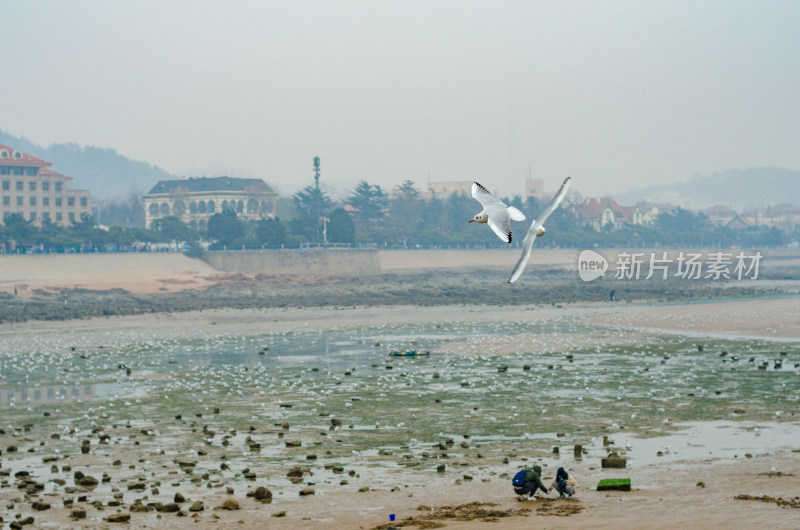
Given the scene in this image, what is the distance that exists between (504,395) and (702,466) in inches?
429

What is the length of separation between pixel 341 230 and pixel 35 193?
50.3 m

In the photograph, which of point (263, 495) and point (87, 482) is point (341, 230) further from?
point (263, 495)

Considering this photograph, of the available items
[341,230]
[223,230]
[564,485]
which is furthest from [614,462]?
[341,230]

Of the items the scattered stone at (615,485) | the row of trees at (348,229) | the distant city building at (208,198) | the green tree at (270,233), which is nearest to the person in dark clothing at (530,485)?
the scattered stone at (615,485)

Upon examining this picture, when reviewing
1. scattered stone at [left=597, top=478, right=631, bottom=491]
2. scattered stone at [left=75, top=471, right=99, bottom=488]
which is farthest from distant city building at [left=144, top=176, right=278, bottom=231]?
scattered stone at [left=597, top=478, right=631, bottom=491]

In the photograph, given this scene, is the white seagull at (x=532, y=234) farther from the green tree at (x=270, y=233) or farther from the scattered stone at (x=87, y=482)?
the green tree at (x=270, y=233)

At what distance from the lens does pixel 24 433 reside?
2586 centimetres

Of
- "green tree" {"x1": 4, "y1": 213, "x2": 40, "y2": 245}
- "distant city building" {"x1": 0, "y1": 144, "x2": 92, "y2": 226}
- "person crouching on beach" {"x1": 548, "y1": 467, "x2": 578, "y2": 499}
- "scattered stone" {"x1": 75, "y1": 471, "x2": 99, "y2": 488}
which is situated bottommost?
"scattered stone" {"x1": 75, "y1": 471, "x2": 99, "y2": 488}

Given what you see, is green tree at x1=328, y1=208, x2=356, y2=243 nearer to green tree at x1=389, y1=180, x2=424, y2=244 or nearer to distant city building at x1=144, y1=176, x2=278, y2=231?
green tree at x1=389, y1=180, x2=424, y2=244

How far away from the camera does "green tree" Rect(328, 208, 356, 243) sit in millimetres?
140750

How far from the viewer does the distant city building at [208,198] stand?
182250 mm

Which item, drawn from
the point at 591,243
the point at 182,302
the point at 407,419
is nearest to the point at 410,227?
the point at 591,243

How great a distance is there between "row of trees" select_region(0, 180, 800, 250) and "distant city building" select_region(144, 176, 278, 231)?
37.7ft

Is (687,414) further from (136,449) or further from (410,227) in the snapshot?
(410,227)
